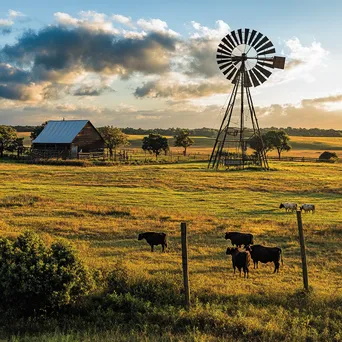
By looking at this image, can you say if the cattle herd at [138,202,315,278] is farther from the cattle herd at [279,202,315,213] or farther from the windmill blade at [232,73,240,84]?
the windmill blade at [232,73,240,84]

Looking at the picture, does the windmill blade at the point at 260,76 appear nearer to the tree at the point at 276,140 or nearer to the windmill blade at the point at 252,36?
the windmill blade at the point at 252,36

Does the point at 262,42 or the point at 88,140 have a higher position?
the point at 262,42

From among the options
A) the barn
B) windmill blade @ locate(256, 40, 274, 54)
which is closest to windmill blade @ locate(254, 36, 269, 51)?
windmill blade @ locate(256, 40, 274, 54)

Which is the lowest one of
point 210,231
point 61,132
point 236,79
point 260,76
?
point 210,231

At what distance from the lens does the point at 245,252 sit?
458 inches

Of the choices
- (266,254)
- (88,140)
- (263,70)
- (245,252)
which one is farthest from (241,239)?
(88,140)

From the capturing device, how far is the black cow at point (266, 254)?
12.2 meters

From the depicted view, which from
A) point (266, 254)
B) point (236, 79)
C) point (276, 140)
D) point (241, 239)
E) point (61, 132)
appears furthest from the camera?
point (276, 140)

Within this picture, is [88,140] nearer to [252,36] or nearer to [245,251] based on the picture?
[252,36]

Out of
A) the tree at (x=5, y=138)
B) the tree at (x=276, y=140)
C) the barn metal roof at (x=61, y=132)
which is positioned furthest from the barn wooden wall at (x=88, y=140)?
the tree at (x=276, y=140)

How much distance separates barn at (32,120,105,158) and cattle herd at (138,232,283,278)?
5047 centimetres

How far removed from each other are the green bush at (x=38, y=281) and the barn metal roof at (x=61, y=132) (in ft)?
185

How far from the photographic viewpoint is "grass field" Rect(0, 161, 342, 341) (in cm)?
838

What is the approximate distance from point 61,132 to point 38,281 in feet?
202
